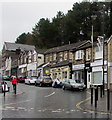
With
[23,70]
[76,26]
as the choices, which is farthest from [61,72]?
[23,70]

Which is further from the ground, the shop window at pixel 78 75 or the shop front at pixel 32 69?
the shop front at pixel 32 69

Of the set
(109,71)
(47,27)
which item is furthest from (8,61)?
(109,71)

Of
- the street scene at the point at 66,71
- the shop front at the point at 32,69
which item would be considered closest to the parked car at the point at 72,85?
the street scene at the point at 66,71

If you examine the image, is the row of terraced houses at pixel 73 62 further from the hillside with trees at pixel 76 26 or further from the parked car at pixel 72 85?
the hillside with trees at pixel 76 26

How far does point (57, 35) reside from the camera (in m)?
73.2

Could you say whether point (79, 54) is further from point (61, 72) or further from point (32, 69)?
point (32, 69)

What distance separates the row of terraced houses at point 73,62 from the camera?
1356 inches

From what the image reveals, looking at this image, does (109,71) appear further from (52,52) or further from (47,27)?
(47,27)

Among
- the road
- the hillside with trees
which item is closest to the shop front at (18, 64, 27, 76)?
the hillside with trees

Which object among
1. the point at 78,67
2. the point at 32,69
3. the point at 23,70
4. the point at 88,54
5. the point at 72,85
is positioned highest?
the point at 88,54

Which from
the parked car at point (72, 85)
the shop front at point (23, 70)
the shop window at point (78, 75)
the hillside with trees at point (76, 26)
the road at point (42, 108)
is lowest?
the road at point (42, 108)

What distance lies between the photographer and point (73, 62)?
42031mm

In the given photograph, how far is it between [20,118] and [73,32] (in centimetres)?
5499

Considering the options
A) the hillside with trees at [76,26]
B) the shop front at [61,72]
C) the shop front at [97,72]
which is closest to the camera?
the shop front at [97,72]
